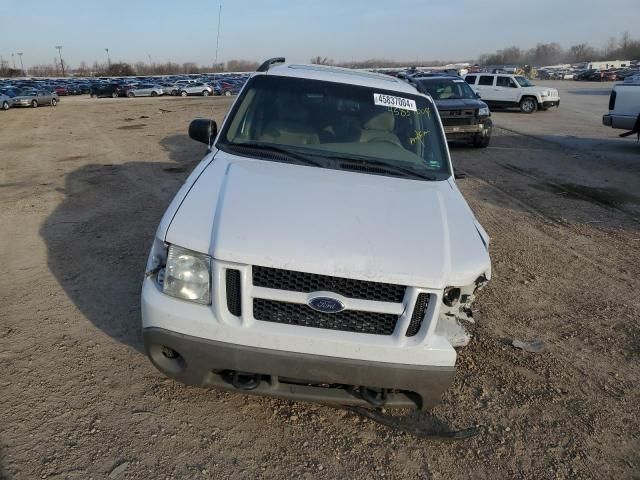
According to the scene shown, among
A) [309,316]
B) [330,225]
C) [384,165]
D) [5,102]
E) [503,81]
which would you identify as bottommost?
A: [5,102]

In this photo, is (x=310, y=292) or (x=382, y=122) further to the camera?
(x=382, y=122)

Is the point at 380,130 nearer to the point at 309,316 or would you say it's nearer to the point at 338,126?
the point at 338,126

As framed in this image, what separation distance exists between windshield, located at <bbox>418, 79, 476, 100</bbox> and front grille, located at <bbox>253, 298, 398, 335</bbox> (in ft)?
40.9

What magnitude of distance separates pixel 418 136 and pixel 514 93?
23.6 m

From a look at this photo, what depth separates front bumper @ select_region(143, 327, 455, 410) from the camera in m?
2.47

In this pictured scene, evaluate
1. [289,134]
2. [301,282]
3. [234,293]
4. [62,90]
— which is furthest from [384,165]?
[62,90]

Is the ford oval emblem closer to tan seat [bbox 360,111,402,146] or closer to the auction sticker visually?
tan seat [bbox 360,111,402,146]

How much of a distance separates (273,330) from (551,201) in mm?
7144

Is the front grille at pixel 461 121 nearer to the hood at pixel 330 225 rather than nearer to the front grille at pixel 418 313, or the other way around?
the hood at pixel 330 225

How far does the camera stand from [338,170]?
346cm

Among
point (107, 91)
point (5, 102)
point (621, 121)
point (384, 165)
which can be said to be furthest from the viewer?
point (107, 91)

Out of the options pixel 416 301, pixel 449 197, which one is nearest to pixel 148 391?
pixel 416 301

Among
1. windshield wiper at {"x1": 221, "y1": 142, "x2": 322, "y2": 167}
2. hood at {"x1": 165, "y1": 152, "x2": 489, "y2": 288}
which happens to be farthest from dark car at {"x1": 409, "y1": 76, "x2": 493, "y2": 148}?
hood at {"x1": 165, "y1": 152, "x2": 489, "y2": 288}

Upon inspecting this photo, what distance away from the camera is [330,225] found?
105 inches
